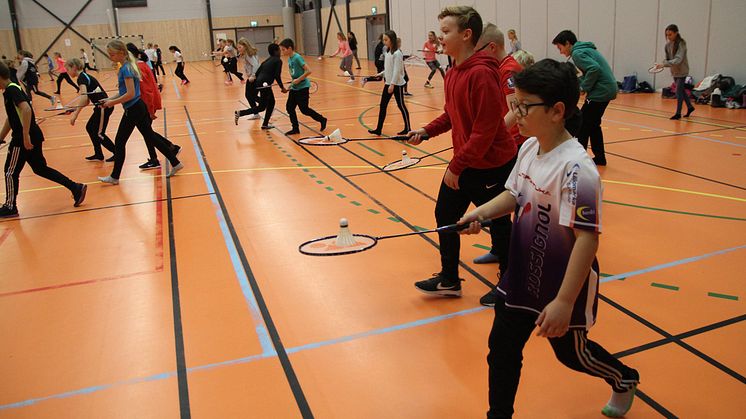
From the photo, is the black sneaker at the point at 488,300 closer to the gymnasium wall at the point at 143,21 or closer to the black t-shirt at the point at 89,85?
the black t-shirt at the point at 89,85

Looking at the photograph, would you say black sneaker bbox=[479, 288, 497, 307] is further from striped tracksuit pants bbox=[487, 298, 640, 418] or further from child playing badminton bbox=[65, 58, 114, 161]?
child playing badminton bbox=[65, 58, 114, 161]

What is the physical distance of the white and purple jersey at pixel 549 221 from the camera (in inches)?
83.1

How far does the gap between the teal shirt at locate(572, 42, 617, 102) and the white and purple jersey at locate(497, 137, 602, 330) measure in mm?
5620

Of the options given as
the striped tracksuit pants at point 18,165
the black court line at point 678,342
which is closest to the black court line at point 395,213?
the black court line at point 678,342

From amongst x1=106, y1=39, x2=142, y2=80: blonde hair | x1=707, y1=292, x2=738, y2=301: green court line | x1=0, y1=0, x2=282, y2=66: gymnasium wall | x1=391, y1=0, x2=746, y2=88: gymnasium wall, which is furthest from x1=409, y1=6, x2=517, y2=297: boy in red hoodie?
x1=0, y1=0, x2=282, y2=66: gymnasium wall

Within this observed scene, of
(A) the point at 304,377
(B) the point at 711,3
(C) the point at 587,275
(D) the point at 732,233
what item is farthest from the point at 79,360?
(B) the point at 711,3

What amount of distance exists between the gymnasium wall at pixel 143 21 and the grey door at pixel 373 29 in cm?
1461

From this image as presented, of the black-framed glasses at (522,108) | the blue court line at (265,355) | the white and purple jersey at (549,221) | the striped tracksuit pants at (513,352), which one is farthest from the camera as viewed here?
the blue court line at (265,355)

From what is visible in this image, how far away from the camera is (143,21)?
1646 inches

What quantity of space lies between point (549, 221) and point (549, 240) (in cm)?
8

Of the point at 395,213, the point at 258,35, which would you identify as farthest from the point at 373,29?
the point at 395,213

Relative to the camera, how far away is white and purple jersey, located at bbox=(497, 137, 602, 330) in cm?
211

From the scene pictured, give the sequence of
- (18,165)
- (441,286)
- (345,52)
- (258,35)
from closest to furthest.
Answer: (441,286) < (18,165) < (345,52) < (258,35)

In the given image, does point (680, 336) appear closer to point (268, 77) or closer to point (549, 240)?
point (549, 240)
